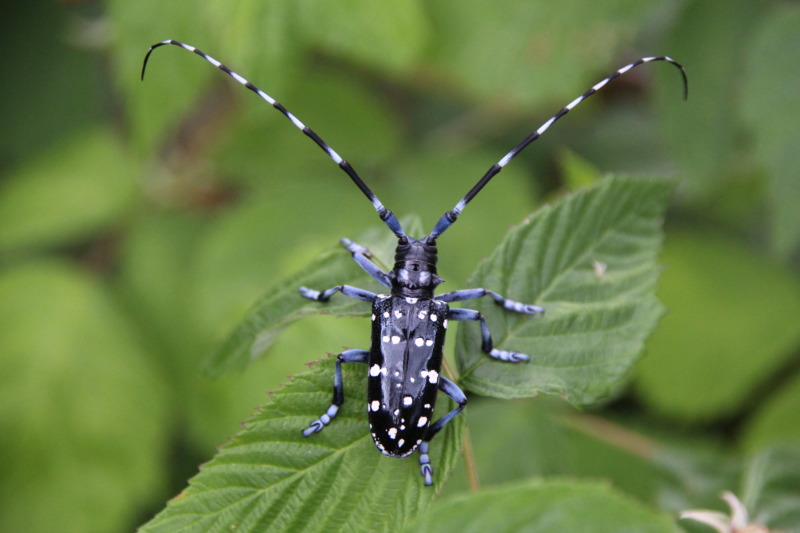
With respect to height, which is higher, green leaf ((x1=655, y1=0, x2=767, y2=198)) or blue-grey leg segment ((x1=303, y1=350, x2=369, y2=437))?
green leaf ((x1=655, y1=0, x2=767, y2=198))

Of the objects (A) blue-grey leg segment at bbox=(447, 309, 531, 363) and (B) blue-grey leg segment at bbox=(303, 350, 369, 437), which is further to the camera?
(A) blue-grey leg segment at bbox=(447, 309, 531, 363)

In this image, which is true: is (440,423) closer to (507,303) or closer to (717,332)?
(507,303)

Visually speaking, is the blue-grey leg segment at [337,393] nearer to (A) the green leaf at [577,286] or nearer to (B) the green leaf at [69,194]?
(A) the green leaf at [577,286]

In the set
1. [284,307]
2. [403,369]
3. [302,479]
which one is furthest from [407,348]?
[302,479]

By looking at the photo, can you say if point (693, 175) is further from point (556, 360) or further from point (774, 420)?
point (556, 360)

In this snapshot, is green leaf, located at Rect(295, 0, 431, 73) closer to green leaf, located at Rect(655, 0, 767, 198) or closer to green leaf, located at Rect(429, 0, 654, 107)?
green leaf, located at Rect(429, 0, 654, 107)

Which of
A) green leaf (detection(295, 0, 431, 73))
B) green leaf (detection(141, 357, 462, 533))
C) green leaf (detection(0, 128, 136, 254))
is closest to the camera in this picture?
green leaf (detection(141, 357, 462, 533))

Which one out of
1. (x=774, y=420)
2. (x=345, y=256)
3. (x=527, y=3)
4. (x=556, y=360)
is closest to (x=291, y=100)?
(x=527, y=3)

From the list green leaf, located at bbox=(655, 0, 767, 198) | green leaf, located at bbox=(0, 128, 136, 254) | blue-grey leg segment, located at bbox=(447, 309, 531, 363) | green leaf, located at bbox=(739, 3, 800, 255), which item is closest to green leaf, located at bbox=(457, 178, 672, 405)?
blue-grey leg segment, located at bbox=(447, 309, 531, 363)
